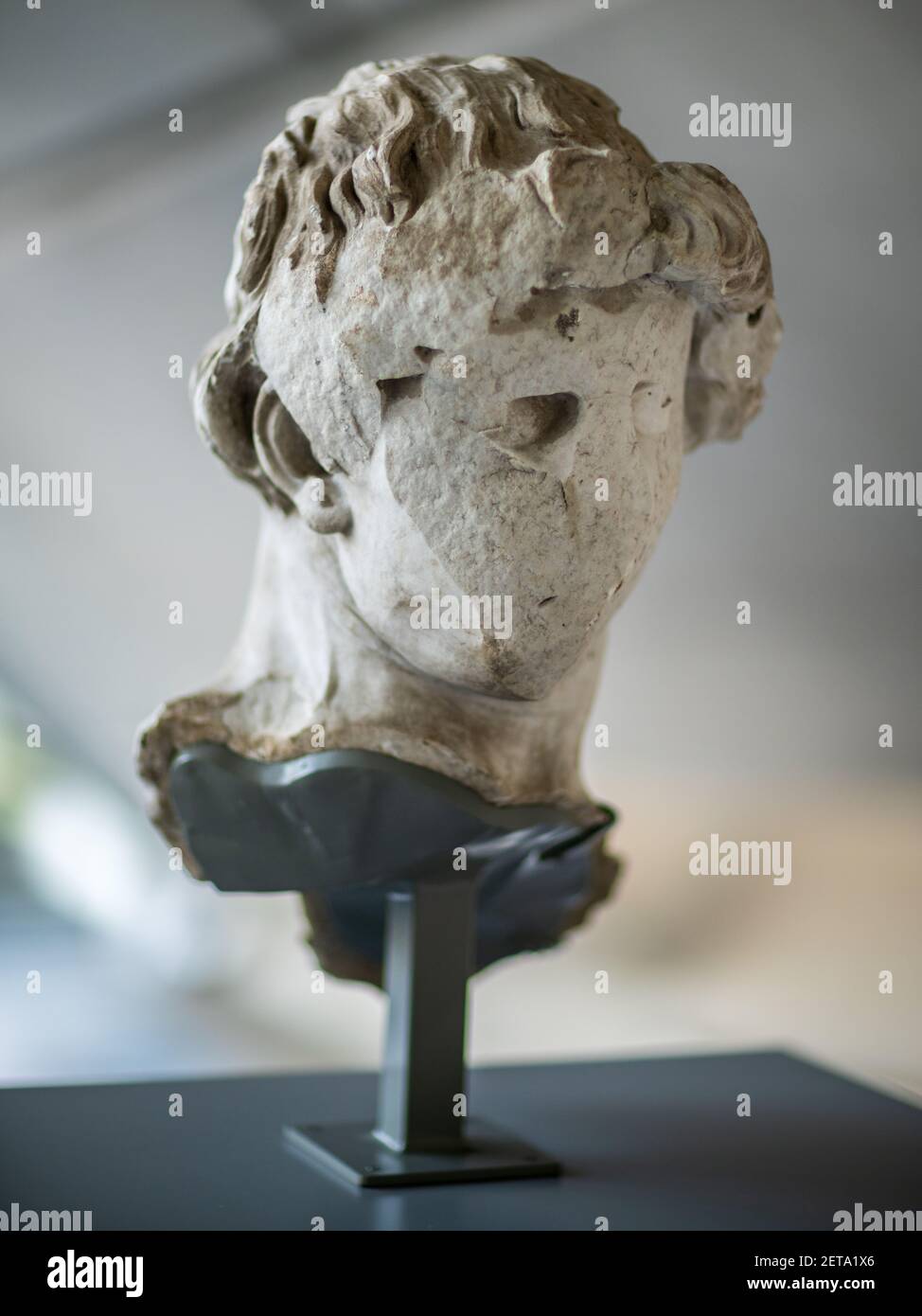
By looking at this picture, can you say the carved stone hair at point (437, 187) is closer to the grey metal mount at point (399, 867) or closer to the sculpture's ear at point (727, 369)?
the sculpture's ear at point (727, 369)

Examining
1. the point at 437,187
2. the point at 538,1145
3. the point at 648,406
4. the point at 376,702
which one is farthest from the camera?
the point at 538,1145

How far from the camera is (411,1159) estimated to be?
263cm

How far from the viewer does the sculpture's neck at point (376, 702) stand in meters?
2.54

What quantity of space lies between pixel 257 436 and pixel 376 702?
445mm

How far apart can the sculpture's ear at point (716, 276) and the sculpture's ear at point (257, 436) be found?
59 cm

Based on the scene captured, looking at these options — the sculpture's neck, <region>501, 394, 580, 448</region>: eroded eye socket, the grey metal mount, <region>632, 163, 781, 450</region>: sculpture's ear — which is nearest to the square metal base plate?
the grey metal mount

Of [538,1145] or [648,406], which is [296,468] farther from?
[538,1145]

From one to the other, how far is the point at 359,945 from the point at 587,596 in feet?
3.11

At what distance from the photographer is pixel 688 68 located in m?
4.00

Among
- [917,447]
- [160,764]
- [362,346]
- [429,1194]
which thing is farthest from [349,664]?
[917,447]

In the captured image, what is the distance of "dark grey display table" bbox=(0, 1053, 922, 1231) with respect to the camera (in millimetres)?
2451

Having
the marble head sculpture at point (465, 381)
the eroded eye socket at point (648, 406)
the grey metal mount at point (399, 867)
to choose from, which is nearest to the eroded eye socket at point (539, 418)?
the marble head sculpture at point (465, 381)

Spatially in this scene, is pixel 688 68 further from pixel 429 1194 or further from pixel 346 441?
pixel 429 1194

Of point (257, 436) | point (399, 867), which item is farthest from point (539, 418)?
point (399, 867)
